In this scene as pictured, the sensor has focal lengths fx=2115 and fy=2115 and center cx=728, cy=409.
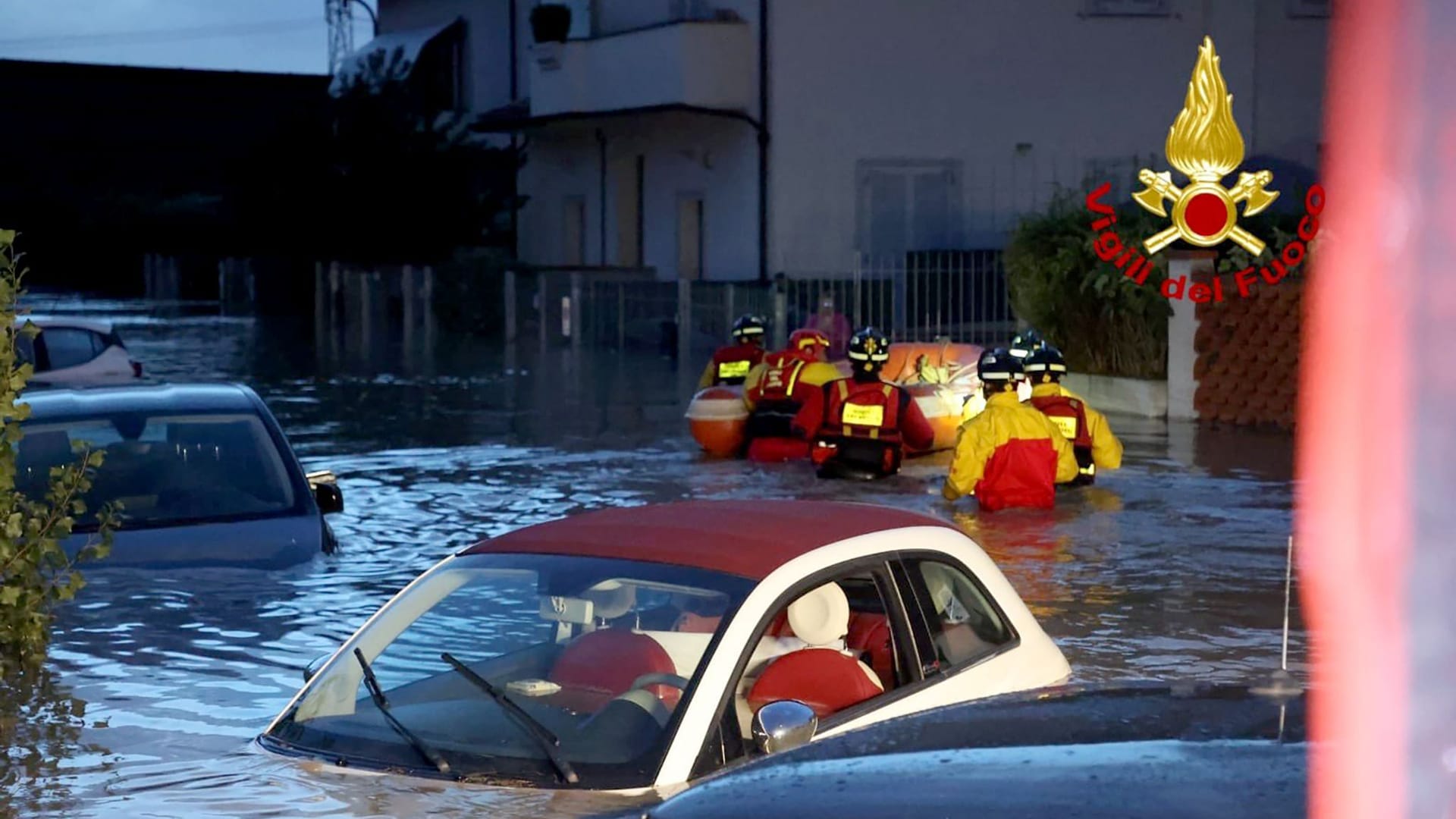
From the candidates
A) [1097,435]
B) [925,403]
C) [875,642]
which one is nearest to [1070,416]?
[1097,435]

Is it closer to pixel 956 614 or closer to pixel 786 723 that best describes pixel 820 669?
pixel 956 614

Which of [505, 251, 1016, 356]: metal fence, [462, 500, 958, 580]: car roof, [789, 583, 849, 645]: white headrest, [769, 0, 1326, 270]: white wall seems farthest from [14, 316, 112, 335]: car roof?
[769, 0, 1326, 270]: white wall

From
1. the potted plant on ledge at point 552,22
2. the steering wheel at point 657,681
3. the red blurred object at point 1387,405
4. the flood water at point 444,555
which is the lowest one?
the flood water at point 444,555

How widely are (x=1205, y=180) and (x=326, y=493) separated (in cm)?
1401

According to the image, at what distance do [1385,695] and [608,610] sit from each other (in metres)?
3.59

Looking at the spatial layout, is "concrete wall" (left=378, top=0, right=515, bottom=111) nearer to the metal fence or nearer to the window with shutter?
the metal fence

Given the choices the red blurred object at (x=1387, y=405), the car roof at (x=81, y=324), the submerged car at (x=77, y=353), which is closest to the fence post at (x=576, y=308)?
the car roof at (x=81, y=324)

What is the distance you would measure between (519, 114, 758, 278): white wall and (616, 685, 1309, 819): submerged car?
29925 millimetres

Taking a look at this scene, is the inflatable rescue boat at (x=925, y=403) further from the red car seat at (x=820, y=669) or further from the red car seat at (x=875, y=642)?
the red car seat at (x=820, y=669)

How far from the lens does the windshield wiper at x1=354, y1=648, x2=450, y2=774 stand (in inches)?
206

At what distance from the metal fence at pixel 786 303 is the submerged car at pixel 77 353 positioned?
11.5m

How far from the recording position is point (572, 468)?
1741 centimetres

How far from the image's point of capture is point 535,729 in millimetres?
5137

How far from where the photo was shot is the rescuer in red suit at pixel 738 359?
18.9m
